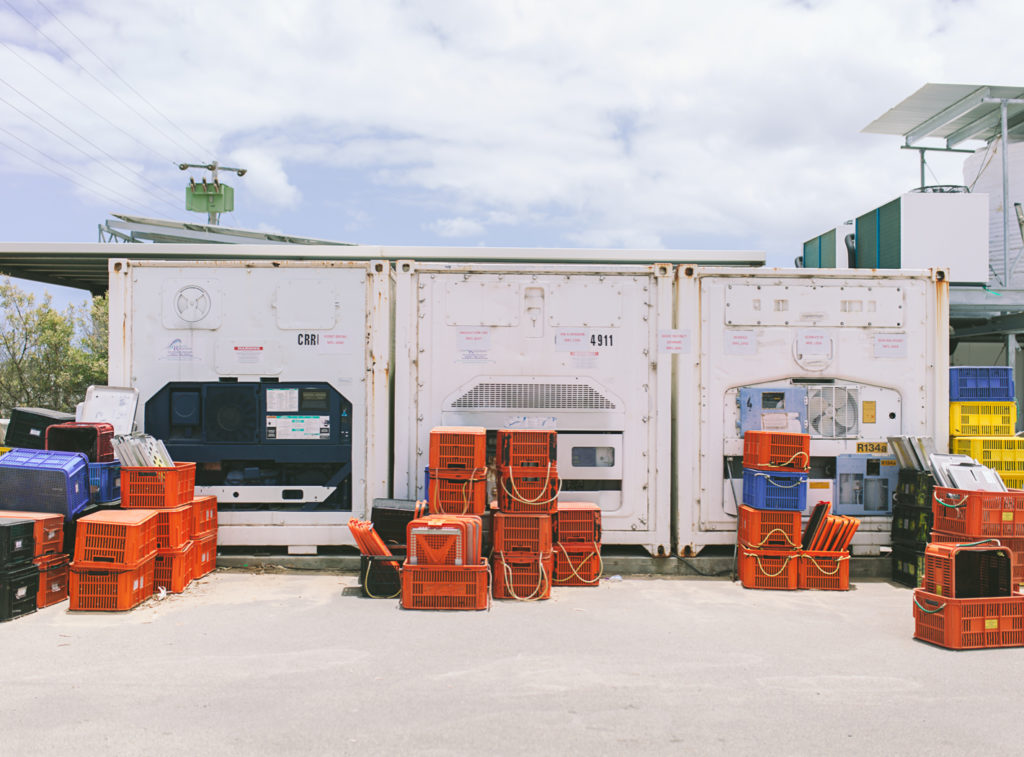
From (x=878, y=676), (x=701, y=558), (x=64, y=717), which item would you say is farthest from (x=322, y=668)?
(x=701, y=558)

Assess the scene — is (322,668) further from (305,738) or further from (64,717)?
(64,717)

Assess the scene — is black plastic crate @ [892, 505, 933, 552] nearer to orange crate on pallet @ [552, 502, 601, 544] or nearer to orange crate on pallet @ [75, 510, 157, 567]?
orange crate on pallet @ [552, 502, 601, 544]

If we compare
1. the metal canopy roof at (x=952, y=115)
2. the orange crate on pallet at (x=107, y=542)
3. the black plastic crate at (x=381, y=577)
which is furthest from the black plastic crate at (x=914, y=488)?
the metal canopy roof at (x=952, y=115)

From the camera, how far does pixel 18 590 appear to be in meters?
5.87

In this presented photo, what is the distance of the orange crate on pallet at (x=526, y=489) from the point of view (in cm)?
664

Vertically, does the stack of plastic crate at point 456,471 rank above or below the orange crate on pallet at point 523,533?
above

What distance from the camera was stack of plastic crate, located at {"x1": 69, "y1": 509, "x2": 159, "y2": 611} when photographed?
602 cm

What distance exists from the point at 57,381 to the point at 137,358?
1047cm

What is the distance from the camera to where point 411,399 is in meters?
7.58

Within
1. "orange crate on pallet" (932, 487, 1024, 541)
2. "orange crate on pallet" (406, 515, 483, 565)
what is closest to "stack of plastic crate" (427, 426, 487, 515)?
"orange crate on pallet" (406, 515, 483, 565)

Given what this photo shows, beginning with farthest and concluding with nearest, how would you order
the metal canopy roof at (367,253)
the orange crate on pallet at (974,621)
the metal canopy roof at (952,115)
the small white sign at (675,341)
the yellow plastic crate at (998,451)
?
the metal canopy roof at (952,115), the metal canopy roof at (367,253), the small white sign at (675,341), the yellow plastic crate at (998,451), the orange crate on pallet at (974,621)

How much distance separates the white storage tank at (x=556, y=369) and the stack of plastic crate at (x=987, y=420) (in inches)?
121

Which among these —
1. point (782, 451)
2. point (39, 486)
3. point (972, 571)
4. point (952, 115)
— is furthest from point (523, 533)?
point (952, 115)

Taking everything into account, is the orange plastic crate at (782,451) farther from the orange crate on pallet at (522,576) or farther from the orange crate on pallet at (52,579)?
the orange crate on pallet at (52,579)
